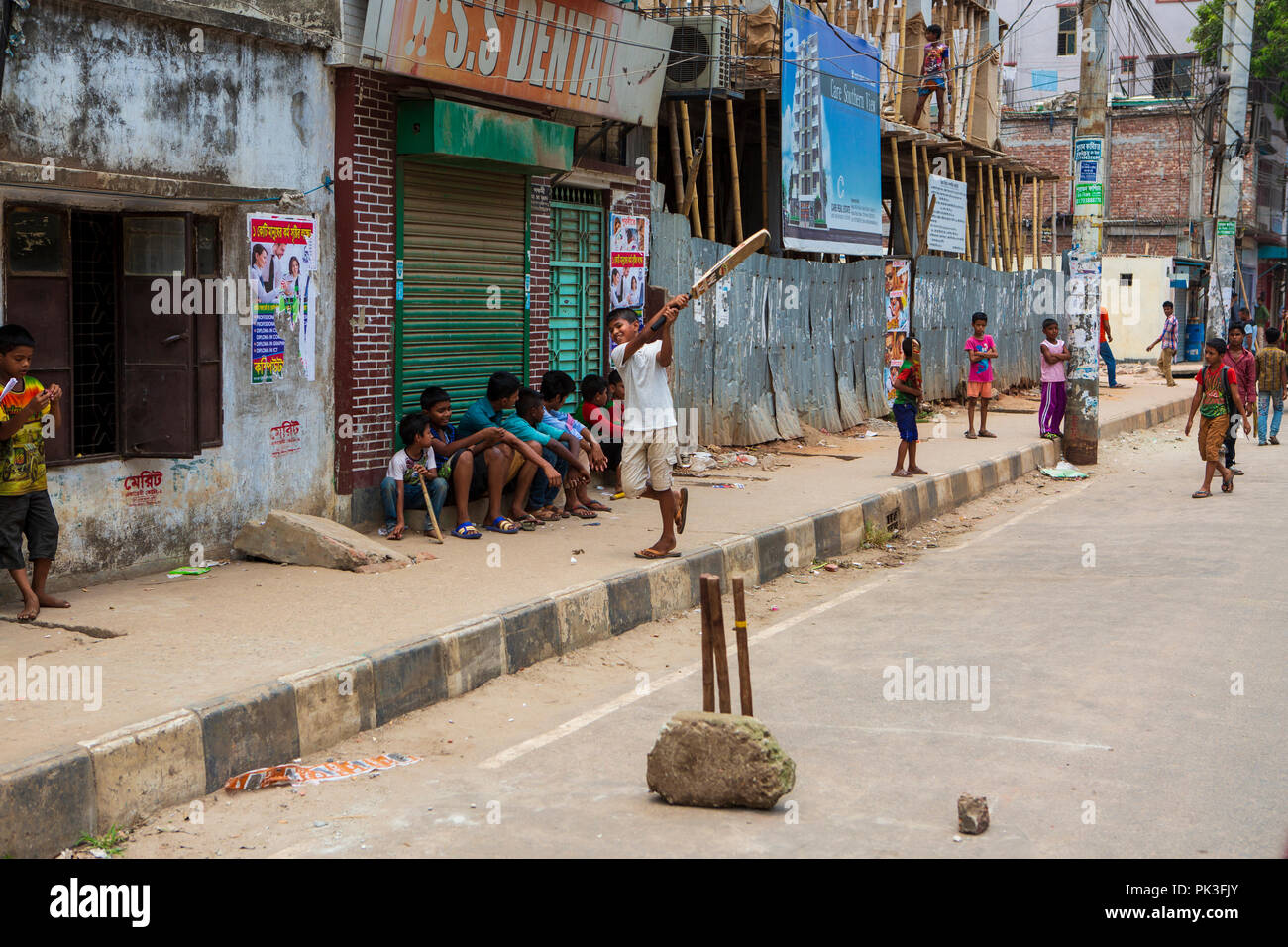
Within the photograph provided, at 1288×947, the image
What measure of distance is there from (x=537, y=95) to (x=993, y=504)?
6.38m

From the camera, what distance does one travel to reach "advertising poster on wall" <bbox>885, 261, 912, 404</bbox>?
19.7 meters

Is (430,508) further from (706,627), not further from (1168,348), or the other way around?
(1168,348)

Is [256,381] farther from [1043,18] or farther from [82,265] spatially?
[1043,18]

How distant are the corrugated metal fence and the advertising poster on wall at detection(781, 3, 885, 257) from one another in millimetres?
445

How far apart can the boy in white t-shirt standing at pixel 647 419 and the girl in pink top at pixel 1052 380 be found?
8954 millimetres

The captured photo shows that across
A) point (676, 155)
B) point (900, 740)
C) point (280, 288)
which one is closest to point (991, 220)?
point (676, 155)

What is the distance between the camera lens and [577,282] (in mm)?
12828

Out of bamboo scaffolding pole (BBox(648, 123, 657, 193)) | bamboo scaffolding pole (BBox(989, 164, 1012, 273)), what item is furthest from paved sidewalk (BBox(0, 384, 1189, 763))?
bamboo scaffolding pole (BBox(989, 164, 1012, 273))

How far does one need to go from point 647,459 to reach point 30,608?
398 cm

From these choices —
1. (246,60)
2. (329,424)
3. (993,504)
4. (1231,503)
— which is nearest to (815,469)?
(993,504)

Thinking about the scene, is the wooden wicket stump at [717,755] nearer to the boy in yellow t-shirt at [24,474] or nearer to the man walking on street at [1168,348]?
the boy in yellow t-shirt at [24,474]

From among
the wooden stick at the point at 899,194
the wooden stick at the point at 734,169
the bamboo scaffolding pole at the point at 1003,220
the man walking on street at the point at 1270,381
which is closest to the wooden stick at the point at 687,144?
the wooden stick at the point at 734,169

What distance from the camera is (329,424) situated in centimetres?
970

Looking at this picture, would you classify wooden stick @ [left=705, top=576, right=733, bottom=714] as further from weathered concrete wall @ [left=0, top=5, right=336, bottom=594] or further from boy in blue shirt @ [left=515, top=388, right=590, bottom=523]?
boy in blue shirt @ [left=515, top=388, right=590, bottom=523]
